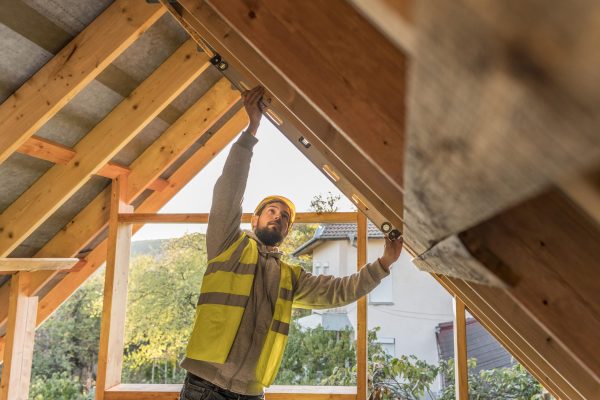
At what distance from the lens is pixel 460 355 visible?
2969 millimetres

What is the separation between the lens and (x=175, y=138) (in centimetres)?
361

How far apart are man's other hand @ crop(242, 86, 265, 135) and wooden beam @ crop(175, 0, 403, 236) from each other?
0.05m

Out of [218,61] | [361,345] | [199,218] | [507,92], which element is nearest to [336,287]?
[361,345]

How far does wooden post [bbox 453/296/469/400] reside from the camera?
9.68 feet

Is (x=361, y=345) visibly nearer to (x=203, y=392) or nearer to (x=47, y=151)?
(x=203, y=392)

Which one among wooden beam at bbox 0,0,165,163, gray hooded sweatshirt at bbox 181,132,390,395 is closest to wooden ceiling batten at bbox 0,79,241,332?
→ wooden beam at bbox 0,0,165,163

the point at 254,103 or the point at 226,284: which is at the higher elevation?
the point at 254,103

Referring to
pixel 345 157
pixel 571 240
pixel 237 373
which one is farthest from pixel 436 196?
pixel 237 373

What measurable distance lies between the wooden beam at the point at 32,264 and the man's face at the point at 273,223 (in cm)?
143

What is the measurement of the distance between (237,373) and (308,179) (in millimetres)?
3839

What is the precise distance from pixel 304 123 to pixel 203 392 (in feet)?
4.17

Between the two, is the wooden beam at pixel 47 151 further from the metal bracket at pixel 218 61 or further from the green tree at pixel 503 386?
the green tree at pixel 503 386

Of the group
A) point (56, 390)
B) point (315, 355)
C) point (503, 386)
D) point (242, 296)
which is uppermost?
point (242, 296)

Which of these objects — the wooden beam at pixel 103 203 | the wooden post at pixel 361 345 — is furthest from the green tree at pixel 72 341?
the wooden post at pixel 361 345
